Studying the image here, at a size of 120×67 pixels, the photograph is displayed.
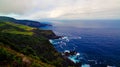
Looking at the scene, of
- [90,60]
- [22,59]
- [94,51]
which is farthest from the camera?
[94,51]

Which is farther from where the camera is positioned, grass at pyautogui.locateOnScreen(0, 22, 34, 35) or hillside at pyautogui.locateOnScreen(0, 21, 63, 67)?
grass at pyautogui.locateOnScreen(0, 22, 34, 35)

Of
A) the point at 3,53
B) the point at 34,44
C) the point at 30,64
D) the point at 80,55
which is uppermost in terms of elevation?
the point at 3,53

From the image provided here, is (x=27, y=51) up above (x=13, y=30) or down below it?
below

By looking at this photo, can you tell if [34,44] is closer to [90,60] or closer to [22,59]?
[90,60]

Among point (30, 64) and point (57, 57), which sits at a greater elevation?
point (30, 64)

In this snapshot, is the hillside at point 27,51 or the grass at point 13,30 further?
the grass at point 13,30

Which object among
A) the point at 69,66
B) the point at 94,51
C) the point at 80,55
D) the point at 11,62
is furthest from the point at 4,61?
the point at 94,51

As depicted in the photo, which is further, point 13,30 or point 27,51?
point 13,30

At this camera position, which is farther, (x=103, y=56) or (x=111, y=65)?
(x=103, y=56)
